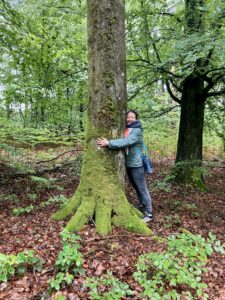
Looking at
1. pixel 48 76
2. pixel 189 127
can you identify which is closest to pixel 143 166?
pixel 189 127

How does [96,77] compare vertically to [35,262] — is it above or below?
above

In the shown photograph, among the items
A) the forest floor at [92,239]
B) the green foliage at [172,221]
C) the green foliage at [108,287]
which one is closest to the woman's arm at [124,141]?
the forest floor at [92,239]

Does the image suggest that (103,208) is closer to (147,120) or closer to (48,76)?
(48,76)

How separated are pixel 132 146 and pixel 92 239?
179cm

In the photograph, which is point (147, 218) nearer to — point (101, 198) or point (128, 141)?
point (101, 198)

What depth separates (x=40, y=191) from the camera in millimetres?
6027

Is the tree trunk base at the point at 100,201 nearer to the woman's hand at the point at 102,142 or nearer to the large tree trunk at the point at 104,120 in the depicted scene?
the large tree trunk at the point at 104,120

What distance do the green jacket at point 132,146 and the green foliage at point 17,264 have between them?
1.90m

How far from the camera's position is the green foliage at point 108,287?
2.53 m

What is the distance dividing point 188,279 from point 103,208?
1604 mm

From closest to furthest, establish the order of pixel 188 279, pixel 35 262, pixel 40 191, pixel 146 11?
pixel 188 279
pixel 35 262
pixel 40 191
pixel 146 11

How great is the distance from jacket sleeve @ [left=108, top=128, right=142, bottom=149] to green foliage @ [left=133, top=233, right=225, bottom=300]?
5.36 feet

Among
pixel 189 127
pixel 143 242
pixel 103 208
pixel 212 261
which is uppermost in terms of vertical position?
pixel 189 127

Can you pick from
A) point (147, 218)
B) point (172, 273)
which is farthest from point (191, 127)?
point (172, 273)
